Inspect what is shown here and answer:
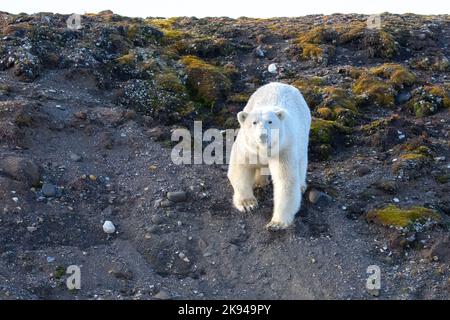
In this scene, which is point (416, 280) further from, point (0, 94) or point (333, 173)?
point (0, 94)

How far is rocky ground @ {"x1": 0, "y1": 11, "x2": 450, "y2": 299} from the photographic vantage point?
9.59 metres

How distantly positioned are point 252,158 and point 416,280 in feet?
10.7

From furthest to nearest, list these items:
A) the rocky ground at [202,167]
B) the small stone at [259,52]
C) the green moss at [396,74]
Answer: the small stone at [259,52]
the green moss at [396,74]
the rocky ground at [202,167]

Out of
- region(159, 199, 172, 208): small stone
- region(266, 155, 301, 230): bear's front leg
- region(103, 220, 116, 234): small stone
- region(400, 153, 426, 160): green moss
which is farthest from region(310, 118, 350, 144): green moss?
region(103, 220, 116, 234): small stone

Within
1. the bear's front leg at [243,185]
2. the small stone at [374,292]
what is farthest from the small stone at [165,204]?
the small stone at [374,292]

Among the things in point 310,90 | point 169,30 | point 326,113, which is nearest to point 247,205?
point 326,113

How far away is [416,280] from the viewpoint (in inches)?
377

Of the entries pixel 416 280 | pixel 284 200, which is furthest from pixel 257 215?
pixel 416 280

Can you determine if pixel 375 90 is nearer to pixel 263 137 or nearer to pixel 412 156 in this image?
pixel 412 156

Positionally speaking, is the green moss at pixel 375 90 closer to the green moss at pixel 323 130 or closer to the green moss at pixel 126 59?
the green moss at pixel 323 130

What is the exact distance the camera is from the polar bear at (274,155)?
9.93 m

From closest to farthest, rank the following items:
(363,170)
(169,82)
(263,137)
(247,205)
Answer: (263,137), (247,205), (363,170), (169,82)

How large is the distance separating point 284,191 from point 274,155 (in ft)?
2.23

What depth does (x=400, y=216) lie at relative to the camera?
10906 mm
